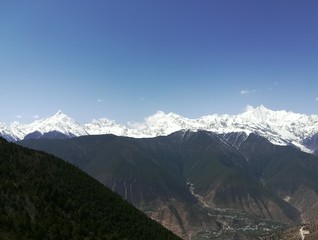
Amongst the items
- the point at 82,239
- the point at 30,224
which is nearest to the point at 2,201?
the point at 30,224

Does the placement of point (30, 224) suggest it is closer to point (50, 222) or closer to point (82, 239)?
point (50, 222)

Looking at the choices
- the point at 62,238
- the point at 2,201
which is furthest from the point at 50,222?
the point at 2,201

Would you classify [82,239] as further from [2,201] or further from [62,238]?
[2,201]

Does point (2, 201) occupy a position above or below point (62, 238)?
above

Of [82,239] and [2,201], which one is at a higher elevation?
[2,201]

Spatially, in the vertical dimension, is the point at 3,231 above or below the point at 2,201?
below

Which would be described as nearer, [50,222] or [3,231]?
[3,231]

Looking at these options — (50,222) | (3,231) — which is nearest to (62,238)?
(50,222)

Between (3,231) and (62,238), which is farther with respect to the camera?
(62,238)
